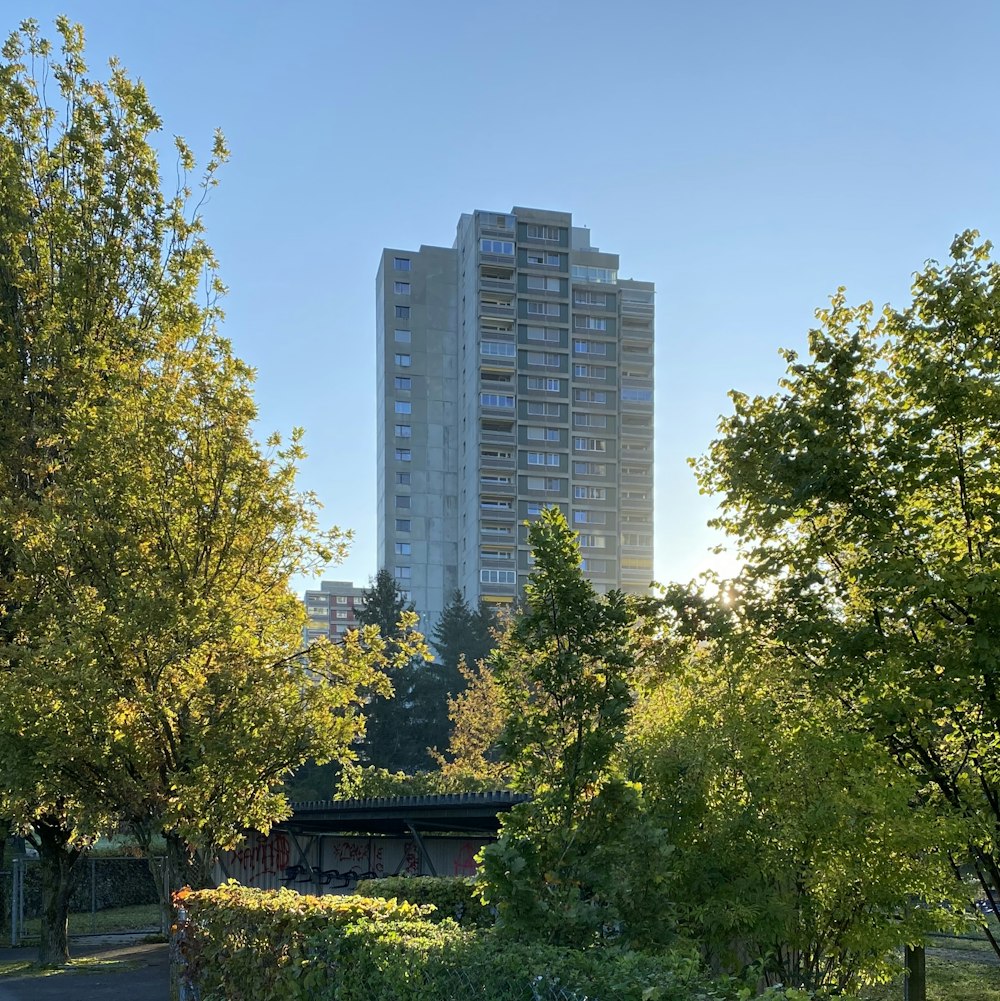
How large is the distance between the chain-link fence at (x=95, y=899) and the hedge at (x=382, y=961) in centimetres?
1465

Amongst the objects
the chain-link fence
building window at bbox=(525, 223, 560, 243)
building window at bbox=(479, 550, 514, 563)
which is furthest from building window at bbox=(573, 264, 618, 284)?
the chain-link fence

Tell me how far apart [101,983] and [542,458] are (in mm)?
70238

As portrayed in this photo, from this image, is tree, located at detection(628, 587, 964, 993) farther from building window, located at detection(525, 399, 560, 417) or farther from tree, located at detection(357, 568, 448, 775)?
building window, located at detection(525, 399, 560, 417)

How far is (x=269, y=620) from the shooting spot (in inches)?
506

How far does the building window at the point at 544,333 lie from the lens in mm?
85938

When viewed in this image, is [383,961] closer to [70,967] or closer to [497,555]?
[70,967]

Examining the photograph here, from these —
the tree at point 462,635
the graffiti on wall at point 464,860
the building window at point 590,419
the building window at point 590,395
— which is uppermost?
the building window at point 590,395

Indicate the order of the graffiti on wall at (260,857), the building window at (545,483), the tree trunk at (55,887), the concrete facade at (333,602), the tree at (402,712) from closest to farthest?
1. the tree trunk at (55,887)
2. the graffiti on wall at (260,857)
3. the tree at (402,712)
4. the building window at (545,483)
5. the concrete facade at (333,602)

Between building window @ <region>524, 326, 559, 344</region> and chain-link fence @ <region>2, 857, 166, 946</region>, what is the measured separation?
5862 cm

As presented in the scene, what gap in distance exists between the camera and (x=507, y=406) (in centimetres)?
8544

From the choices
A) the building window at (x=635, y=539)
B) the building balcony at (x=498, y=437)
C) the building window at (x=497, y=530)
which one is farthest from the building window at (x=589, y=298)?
the building window at (x=497, y=530)

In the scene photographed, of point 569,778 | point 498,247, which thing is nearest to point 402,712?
point 498,247

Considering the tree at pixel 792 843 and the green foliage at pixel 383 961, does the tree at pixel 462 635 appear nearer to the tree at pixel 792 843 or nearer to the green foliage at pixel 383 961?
the green foliage at pixel 383 961

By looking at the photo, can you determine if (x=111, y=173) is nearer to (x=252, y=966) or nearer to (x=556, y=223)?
(x=252, y=966)
